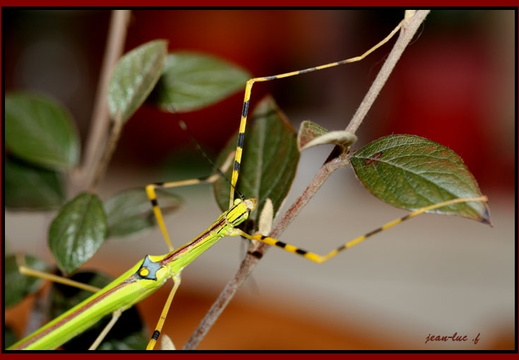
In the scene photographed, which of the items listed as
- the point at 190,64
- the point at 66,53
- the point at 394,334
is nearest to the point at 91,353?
the point at 190,64

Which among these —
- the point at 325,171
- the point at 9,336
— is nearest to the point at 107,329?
the point at 9,336

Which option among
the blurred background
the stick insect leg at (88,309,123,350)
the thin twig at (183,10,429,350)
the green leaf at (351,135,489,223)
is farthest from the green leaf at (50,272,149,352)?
the blurred background

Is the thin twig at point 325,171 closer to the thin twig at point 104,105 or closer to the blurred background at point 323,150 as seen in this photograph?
the thin twig at point 104,105

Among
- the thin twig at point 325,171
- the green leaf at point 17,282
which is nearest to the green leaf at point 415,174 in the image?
the thin twig at point 325,171

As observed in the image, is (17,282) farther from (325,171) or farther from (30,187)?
(325,171)

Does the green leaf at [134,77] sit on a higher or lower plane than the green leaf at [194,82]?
lower

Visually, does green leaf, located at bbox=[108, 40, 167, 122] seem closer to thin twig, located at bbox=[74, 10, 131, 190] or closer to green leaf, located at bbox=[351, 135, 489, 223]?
thin twig, located at bbox=[74, 10, 131, 190]
